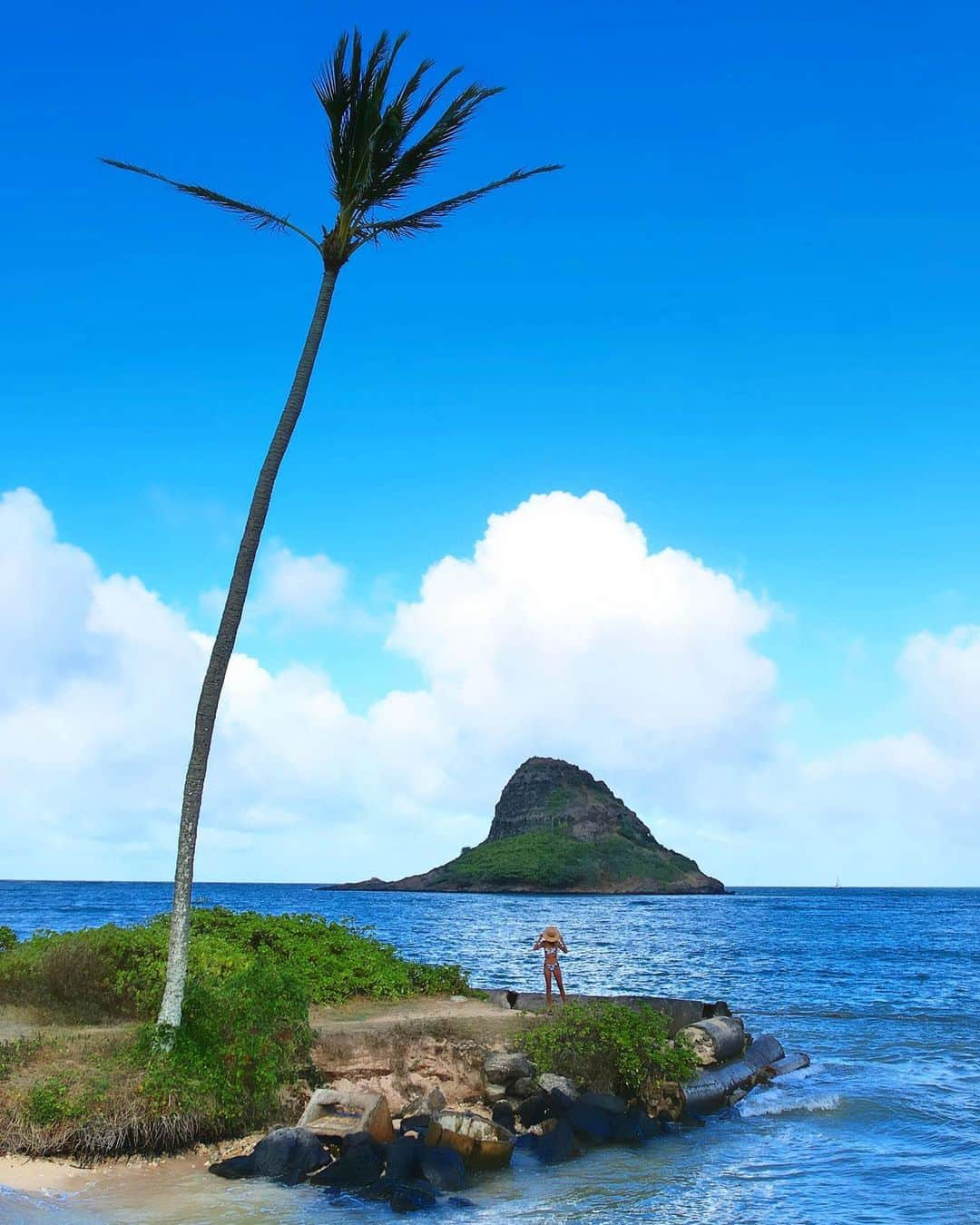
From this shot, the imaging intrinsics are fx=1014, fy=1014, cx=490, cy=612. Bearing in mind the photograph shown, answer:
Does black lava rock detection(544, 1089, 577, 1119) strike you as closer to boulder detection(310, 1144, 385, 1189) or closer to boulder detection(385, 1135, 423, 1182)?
boulder detection(385, 1135, 423, 1182)

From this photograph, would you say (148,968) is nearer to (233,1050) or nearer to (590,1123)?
(233,1050)

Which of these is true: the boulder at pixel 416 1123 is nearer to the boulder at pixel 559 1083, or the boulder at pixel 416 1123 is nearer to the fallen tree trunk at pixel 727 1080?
the boulder at pixel 559 1083

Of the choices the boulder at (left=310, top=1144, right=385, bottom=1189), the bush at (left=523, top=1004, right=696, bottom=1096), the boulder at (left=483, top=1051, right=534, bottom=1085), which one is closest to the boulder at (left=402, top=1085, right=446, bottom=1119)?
the boulder at (left=483, top=1051, right=534, bottom=1085)

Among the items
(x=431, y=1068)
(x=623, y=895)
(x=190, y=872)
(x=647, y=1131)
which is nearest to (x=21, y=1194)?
(x=190, y=872)

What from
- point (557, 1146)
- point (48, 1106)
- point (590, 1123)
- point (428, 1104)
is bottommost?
point (557, 1146)

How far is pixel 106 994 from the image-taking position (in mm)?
18703

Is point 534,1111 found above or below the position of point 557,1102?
below

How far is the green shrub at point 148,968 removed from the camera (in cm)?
1833

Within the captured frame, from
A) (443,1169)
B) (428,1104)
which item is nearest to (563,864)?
(428,1104)

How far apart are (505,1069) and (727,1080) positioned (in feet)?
16.8

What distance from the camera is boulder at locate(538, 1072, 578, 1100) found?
16153 millimetres

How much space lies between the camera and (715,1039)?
20781 millimetres

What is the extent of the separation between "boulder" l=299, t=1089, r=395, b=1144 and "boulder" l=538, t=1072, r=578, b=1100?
9.57 ft

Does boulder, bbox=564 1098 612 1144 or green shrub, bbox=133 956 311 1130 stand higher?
green shrub, bbox=133 956 311 1130
